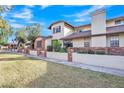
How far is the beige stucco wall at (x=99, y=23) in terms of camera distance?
1509 cm

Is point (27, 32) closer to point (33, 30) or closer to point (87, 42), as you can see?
point (33, 30)

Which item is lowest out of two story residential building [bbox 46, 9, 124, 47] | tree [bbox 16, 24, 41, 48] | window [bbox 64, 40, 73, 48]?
window [bbox 64, 40, 73, 48]

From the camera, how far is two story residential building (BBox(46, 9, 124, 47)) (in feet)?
47.4

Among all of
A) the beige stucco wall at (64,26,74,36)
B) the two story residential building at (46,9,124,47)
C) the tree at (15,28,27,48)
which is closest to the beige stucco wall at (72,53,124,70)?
the two story residential building at (46,9,124,47)

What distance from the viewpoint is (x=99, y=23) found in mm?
15398

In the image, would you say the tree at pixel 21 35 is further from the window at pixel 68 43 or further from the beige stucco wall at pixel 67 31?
the window at pixel 68 43

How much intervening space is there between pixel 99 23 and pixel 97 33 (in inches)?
45.8

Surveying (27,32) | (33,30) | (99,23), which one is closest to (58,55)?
(99,23)

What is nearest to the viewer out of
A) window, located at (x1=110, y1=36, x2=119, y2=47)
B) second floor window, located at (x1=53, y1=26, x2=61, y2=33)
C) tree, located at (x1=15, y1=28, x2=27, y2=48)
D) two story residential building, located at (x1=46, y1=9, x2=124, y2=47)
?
window, located at (x1=110, y1=36, x2=119, y2=47)

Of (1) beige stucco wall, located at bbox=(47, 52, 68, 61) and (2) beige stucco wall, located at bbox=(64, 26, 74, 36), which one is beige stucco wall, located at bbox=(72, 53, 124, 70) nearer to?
(1) beige stucco wall, located at bbox=(47, 52, 68, 61)
